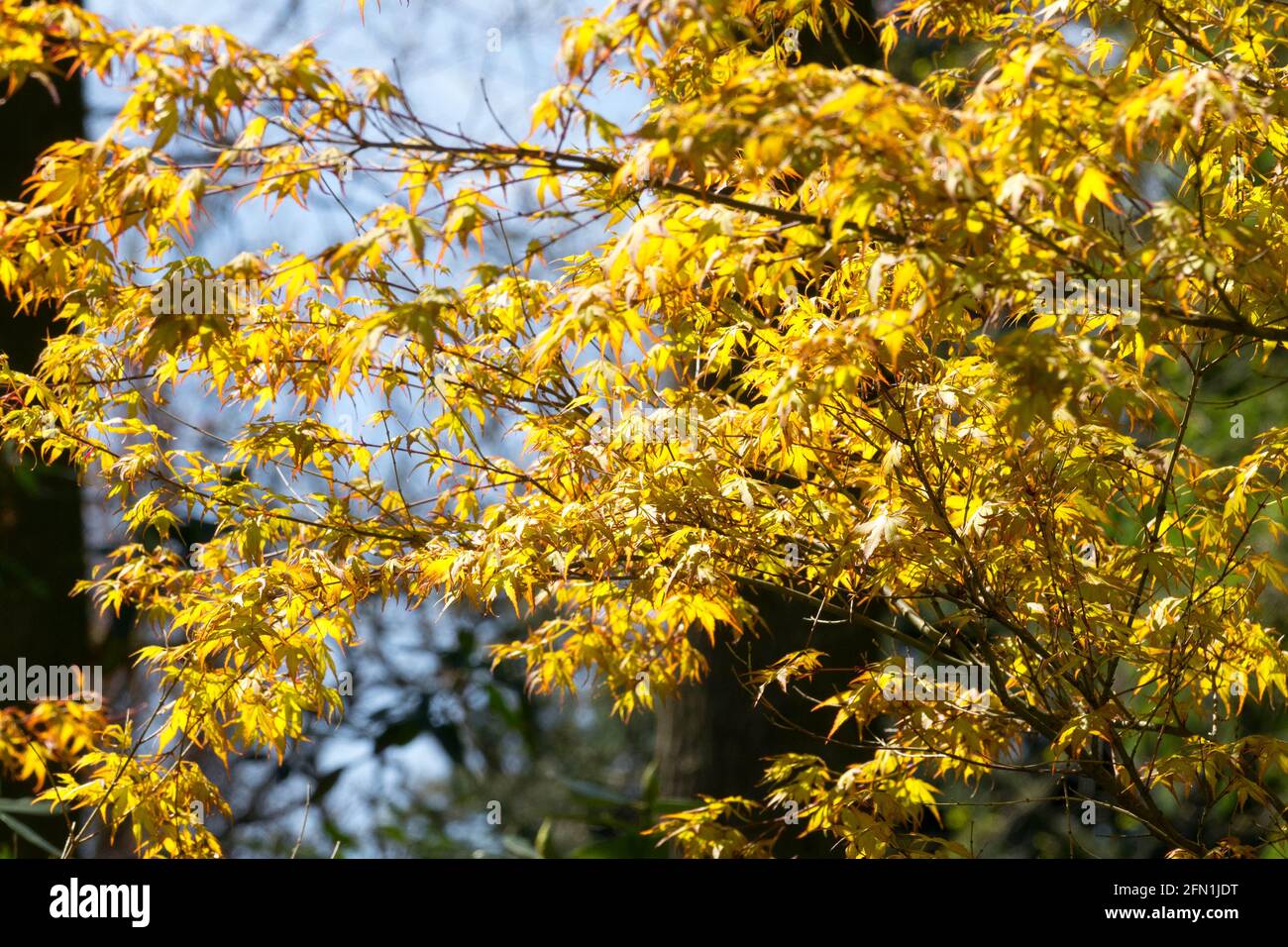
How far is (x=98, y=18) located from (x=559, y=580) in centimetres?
164

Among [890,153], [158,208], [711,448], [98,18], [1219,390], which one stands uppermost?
[1219,390]

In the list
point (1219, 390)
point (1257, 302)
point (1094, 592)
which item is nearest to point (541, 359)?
point (1094, 592)

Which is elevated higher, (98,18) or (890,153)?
(98,18)

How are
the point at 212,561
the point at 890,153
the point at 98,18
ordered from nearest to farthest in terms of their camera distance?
the point at 890,153 < the point at 98,18 < the point at 212,561

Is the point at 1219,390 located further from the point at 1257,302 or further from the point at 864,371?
the point at 864,371

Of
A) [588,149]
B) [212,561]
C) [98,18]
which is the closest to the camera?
[98,18]

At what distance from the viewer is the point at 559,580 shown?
297 cm

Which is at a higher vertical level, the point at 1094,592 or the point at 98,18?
the point at 98,18

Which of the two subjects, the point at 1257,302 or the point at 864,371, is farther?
the point at 1257,302

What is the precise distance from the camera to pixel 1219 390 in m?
9.35

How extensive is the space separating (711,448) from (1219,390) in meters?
7.88

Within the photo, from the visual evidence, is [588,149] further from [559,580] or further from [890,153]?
[559,580]
